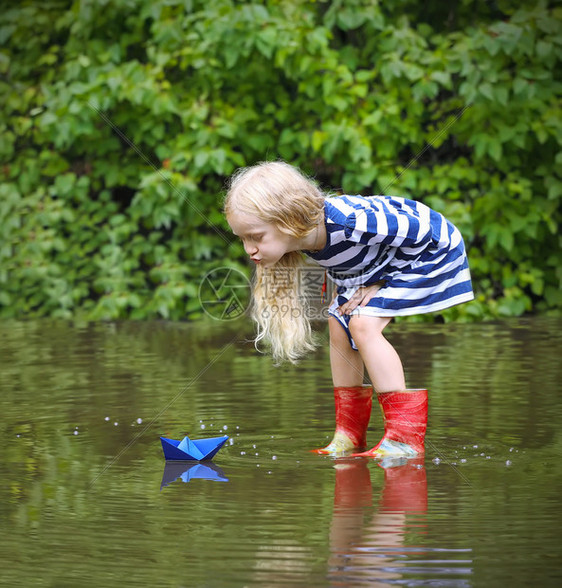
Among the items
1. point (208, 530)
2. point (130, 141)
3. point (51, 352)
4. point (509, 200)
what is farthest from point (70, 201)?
point (208, 530)

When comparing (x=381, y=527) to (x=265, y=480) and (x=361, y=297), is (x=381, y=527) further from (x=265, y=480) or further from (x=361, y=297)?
(x=361, y=297)

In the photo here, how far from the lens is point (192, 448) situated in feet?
8.12

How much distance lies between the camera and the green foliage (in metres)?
5.15

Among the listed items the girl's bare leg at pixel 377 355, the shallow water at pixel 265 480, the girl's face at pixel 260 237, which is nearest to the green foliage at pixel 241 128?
the shallow water at pixel 265 480

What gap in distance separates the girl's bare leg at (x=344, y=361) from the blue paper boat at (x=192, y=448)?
0.35 metres

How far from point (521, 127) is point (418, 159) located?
693 millimetres

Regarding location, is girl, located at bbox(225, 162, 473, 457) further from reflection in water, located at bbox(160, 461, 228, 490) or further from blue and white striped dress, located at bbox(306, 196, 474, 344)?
reflection in water, located at bbox(160, 461, 228, 490)

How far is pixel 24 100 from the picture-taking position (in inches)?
225

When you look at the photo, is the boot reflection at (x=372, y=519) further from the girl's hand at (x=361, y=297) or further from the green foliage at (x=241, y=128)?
the green foliage at (x=241, y=128)

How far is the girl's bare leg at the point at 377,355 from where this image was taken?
8.14 ft

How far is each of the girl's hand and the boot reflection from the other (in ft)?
1.19

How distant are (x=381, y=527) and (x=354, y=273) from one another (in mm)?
846

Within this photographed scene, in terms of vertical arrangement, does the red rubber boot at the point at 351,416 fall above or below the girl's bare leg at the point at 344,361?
below

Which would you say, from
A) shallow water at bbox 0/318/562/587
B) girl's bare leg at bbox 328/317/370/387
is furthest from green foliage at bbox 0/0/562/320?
girl's bare leg at bbox 328/317/370/387
